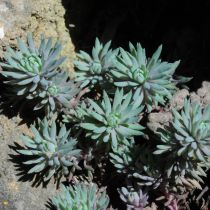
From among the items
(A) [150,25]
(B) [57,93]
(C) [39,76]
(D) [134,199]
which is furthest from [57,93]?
(A) [150,25]

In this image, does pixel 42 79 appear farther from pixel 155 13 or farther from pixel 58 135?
pixel 155 13

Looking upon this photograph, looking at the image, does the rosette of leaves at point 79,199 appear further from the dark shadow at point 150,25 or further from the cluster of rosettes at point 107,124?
the dark shadow at point 150,25

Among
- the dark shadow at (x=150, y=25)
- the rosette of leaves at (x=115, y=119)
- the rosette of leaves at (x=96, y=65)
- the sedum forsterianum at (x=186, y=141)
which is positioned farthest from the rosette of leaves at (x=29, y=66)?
the sedum forsterianum at (x=186, y=141)

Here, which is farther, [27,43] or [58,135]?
[27,43]

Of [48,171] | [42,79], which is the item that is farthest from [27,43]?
[48,171]

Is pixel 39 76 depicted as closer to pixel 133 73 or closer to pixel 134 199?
pixel 133 73
